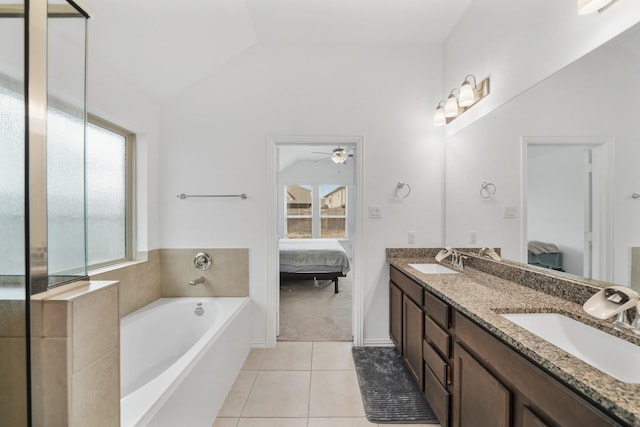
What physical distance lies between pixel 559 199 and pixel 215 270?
2581 mm

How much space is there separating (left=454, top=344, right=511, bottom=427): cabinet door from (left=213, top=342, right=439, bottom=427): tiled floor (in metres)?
0.56

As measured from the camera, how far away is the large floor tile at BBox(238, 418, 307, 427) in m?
1.63

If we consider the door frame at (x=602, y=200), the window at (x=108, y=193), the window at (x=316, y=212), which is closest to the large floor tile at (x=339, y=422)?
the door frame at (x=602, y=200)

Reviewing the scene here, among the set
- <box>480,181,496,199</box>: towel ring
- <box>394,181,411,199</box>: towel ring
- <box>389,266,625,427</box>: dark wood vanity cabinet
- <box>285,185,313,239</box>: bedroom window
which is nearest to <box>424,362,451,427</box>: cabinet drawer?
<box>389,266,625,427</box>: dark wood vanity cabinet

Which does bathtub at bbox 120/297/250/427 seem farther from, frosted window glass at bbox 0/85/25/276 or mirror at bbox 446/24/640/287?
mirror at bbox 446/24/640/287

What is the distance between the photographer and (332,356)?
2391mm

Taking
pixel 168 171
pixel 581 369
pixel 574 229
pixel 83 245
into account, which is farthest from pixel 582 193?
pixel 168 171

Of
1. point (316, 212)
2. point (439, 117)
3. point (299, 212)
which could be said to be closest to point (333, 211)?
point (316, 212)

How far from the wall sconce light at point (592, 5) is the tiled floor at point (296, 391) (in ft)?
7.39

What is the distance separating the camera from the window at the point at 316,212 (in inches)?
269

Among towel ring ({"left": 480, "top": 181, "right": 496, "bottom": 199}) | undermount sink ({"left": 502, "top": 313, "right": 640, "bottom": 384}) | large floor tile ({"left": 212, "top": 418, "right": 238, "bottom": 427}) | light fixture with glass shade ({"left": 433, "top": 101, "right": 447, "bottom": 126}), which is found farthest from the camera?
light fixture with glass shade ({"left": 433, "top": 101, "right": 447, "bottom": 126})

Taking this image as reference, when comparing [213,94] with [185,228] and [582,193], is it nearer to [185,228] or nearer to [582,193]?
[185,228]

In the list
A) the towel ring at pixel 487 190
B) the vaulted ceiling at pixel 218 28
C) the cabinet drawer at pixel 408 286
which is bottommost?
the cabinet drawer at pixel 408 286

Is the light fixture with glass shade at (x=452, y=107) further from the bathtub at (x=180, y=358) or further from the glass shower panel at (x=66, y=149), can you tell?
the bathtub at (x=180, y=358)
